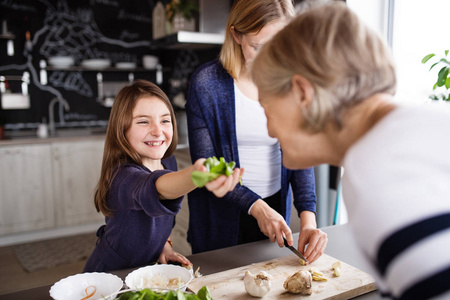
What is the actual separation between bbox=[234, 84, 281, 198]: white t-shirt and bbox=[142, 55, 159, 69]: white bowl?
329 cm

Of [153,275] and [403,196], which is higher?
[403,196]

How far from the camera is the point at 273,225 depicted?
1.25 meters

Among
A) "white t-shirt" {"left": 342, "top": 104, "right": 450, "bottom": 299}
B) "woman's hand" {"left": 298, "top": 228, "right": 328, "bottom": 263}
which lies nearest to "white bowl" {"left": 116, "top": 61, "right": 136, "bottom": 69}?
"woman's hand" {"left": 298, "top": 228, "right": 328, "bottom": 263}

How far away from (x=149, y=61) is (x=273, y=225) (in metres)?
3.65

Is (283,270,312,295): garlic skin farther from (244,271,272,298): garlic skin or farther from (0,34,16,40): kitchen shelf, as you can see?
(0,34,16,40): kitchen shelf

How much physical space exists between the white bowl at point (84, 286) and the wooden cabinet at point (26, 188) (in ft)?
9.73

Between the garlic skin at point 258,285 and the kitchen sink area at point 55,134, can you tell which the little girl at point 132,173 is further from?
the kitchen sink area at point 55,134

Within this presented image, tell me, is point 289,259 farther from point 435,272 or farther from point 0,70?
point 0,70

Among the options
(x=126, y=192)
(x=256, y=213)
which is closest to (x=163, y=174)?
(x=126, y=192)

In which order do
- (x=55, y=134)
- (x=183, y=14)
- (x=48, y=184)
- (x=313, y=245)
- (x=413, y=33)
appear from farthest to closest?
1. (x=55, y=134)
2. (x=48, y=184)
3. (x=183, y=14)
4. (x=413, y=33)
5. (x=313, y=245)

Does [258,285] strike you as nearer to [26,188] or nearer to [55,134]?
[26,188]

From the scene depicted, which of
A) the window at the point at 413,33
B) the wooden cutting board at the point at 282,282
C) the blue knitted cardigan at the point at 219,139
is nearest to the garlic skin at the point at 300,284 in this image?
the wooden cutting board at the point at 282,282

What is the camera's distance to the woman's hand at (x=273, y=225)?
Answer: 124 cm

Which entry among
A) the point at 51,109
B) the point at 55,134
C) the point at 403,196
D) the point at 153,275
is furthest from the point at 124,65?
the point at 403,196
